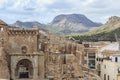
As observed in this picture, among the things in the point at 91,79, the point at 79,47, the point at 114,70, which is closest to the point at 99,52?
the point at 79,47

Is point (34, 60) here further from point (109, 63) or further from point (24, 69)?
point (109, 63)

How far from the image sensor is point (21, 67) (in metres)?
69.9

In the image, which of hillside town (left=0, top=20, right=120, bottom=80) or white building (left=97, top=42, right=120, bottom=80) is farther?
white building (left=97, top=42, right=120, bottom=80)

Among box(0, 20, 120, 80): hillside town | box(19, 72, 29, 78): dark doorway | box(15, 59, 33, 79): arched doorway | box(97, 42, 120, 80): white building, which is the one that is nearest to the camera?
box(0, 20, 120, 80): hillside town

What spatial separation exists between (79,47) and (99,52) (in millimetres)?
10687

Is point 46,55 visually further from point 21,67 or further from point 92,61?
point 92,61

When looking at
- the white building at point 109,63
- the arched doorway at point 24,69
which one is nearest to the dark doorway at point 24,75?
the arched doorway at point 24,69

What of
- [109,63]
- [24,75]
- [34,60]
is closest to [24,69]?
[24,75]

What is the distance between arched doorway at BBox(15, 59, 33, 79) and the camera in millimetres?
68750

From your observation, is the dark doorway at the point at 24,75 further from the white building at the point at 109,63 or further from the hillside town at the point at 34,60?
the white building at the point at 109,63

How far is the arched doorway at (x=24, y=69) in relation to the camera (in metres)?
68.8

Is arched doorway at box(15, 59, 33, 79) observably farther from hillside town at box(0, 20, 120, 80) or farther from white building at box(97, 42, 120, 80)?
white building at box(97, 42, 120, 80)

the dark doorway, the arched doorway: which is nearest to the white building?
the arched doorway

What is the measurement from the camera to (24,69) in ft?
230
